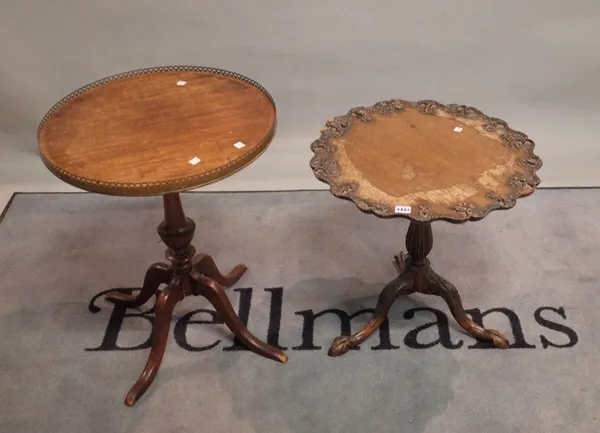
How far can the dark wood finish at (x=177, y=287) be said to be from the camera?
2.04 meters

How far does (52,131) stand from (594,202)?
7.35 ft

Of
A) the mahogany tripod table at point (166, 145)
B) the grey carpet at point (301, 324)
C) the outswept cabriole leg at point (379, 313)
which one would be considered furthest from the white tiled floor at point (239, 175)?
the outswept cabriole leg at point (379, 313)

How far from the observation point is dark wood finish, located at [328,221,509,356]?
217cm

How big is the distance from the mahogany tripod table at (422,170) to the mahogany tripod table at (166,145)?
26cm

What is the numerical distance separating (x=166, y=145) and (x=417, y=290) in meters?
0.98

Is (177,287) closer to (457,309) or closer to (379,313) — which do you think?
(379,313)

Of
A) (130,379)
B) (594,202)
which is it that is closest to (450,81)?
(594,202)

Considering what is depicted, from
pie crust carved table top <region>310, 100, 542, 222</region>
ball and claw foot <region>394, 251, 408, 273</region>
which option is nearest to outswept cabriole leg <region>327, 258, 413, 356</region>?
ball and claw foot <region>394, 251, 408, 273</region>

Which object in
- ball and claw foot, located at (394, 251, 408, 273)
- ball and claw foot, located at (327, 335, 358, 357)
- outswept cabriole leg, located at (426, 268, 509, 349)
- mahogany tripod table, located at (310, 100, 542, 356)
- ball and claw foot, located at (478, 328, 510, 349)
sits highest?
mahogany tripod table, located at (310, 100, 542, 356)

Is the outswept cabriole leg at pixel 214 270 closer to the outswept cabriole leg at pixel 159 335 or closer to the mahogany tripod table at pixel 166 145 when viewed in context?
the mahogany tripod table at pixel 166 145

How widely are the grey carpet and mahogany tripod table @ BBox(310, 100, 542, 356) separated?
0.51ft

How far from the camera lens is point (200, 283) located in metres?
2.15

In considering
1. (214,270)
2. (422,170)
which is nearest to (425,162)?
(422,170)

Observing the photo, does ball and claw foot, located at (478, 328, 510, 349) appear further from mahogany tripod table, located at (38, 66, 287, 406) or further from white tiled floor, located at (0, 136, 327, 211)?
white tiled floor, located at (0, 136, 327, 211)
